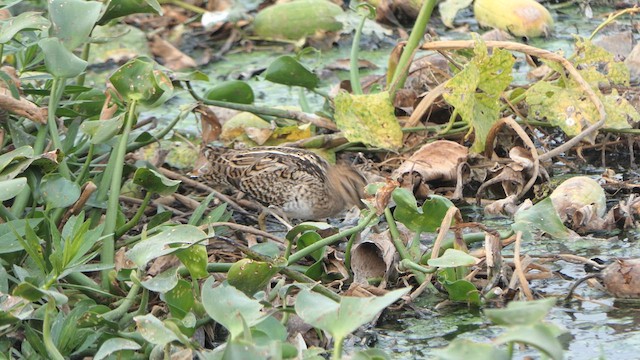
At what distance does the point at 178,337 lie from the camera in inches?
108

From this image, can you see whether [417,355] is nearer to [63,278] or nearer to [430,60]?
[63,278]

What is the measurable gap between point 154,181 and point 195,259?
1.53 feet

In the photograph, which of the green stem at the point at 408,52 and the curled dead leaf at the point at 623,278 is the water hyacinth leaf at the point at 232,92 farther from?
the curled dead leaf at the point at 623,278

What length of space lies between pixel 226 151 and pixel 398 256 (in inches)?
59.7

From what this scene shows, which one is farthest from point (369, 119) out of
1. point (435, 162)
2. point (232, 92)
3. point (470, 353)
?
point (470, 353)

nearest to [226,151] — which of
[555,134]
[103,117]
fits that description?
[103,117]

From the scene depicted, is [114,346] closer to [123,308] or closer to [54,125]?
[123,308]

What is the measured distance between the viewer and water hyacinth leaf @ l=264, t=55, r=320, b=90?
4.85 meters

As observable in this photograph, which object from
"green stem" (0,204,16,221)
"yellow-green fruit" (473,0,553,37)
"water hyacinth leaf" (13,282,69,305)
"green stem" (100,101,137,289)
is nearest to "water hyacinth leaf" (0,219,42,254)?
"green stem" (0,204,16,221)

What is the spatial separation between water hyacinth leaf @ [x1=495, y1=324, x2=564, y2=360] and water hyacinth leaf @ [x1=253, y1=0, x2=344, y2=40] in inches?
195

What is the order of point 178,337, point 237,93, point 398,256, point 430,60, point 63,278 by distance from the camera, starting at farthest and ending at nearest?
point 430,60, point 237,93, point 398,256, point 63,278, point 178,337

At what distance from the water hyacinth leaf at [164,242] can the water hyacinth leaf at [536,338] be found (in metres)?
1.04

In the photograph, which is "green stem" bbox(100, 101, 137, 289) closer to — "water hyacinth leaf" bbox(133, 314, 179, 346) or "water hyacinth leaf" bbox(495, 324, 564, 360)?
"water hyacinth leaf" bbox(133, 314, 179, 346)

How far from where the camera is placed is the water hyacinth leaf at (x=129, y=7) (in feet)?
12.1
